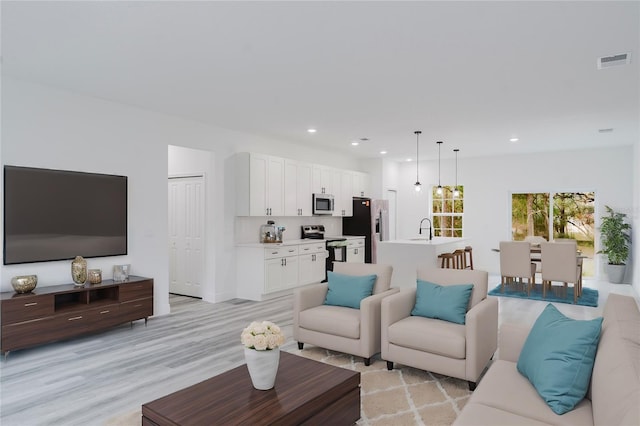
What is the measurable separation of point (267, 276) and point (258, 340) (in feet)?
13.5

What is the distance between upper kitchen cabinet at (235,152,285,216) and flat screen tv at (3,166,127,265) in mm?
1891

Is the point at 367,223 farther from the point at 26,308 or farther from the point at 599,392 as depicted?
the point at 599,392

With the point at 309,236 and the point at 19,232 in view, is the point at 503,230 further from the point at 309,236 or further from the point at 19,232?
the point at 19,232

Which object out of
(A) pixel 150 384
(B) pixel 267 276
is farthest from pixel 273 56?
(B) pixel 267 276

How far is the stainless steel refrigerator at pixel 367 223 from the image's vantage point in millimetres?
8945

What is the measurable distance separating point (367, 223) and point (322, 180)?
156cm

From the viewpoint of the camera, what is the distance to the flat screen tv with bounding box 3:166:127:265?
4078 millimetres

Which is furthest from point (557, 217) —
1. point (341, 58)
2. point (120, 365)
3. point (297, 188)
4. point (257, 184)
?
point (120, 365)

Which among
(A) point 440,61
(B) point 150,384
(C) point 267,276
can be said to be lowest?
(B) point 150,384

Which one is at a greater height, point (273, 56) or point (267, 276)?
point (273, 56)

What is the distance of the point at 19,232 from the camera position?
161 inches

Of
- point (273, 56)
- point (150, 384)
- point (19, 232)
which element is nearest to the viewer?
point (150, 384)

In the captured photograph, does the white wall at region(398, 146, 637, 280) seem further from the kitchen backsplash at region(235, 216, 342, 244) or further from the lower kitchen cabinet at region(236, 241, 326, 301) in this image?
the lower kitchen cabinet at region(236, 241, 326, 301)

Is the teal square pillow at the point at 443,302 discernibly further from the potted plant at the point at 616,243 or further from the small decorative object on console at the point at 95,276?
the potted plant at the point at 616,243
